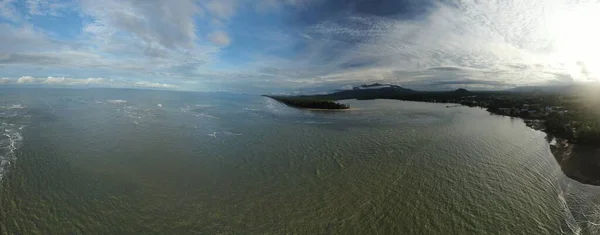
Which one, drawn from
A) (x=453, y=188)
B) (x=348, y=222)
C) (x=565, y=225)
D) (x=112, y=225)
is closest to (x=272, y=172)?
(x=348, y=222)

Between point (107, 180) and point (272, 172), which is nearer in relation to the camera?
point (107, 180)

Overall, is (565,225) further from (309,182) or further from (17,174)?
(17,174)

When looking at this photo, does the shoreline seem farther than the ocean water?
Yes

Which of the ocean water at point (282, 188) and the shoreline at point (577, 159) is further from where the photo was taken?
the shoreline at point (577, 159)

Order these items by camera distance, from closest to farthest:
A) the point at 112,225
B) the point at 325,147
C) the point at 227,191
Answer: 1. the point at 112,225
2. the point at 227,191
3. the point at 325,147

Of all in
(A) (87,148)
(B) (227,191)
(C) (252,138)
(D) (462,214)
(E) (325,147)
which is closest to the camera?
(D) (462,214)

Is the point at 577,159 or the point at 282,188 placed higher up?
the point at 577,159

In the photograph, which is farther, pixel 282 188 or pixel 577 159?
pixel 577 159
